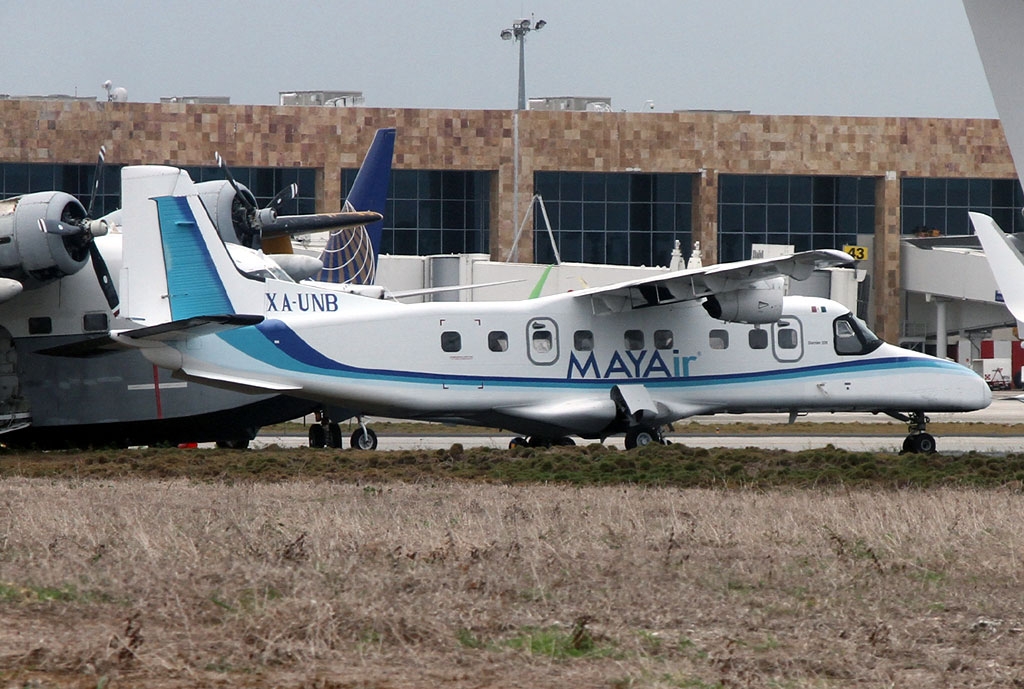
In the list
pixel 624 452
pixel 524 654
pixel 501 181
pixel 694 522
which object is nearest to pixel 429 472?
pixel 624 452

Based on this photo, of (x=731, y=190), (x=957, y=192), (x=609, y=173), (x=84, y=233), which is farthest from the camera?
(x=957, y=192)

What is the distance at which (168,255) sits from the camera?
76.9 feet

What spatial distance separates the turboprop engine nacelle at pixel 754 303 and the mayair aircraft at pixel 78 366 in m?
7.64

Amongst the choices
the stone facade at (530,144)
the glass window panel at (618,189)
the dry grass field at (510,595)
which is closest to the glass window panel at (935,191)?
the stone facade at (530,144)

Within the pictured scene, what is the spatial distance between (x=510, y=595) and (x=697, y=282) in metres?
16.2

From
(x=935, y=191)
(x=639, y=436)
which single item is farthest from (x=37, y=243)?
(x=935, y=191)

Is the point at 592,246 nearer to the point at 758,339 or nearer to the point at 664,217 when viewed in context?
the point at 664,217

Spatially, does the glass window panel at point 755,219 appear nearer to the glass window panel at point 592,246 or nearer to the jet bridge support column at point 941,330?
the glass window panel at point 592,246

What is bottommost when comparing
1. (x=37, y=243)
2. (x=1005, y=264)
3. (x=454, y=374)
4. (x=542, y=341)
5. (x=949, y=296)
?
(x=454, y=374)

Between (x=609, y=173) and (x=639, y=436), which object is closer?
(x=639, y=436)

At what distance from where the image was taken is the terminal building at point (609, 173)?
66938 millimetres

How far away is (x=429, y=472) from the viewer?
62.8 ft

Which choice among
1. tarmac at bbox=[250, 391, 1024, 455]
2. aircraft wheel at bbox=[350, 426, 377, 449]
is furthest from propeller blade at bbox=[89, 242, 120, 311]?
tarmac at bbox=[250, 391, 1024, 455]

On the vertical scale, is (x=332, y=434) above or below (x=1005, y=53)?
below
